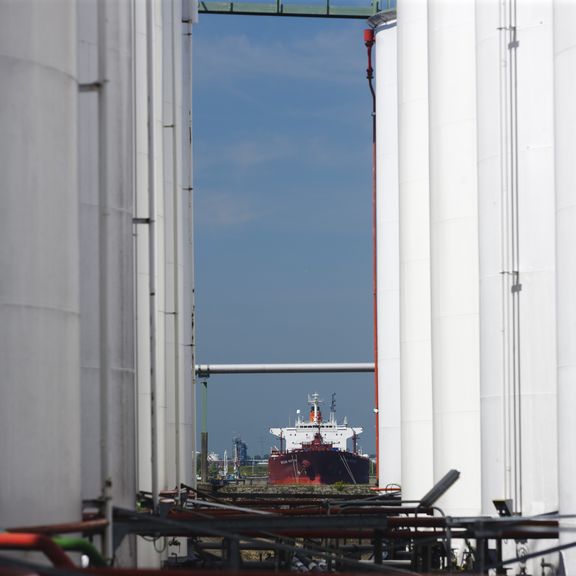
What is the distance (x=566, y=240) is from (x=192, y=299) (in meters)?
19.5

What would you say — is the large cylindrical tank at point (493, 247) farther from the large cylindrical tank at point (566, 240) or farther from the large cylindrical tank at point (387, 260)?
the large cylindrical tank at point (387, 260)

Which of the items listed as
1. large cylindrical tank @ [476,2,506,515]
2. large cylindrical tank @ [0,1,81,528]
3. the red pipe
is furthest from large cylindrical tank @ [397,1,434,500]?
the red pipe

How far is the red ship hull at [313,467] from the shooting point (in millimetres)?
109500

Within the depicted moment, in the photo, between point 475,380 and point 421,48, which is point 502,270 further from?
point 421,48

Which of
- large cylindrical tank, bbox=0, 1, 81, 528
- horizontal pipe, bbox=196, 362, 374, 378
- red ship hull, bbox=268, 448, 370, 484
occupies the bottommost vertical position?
red ship hull, bbox=268, 448, 370, 484

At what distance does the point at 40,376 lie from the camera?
32.3 feet

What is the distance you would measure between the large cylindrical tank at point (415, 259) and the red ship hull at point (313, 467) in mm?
80770

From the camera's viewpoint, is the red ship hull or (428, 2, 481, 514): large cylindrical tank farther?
the red ship hull

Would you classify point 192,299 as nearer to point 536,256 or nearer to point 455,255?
point 455,255

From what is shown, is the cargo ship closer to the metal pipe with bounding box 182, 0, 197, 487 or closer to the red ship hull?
the red ship hull

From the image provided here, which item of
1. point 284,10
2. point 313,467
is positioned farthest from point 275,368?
point 313,467

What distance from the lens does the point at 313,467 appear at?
361 feet

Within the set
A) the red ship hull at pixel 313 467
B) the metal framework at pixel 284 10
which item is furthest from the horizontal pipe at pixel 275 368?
the red ship hull at pixel 313 467

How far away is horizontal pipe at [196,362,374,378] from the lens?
172ft
